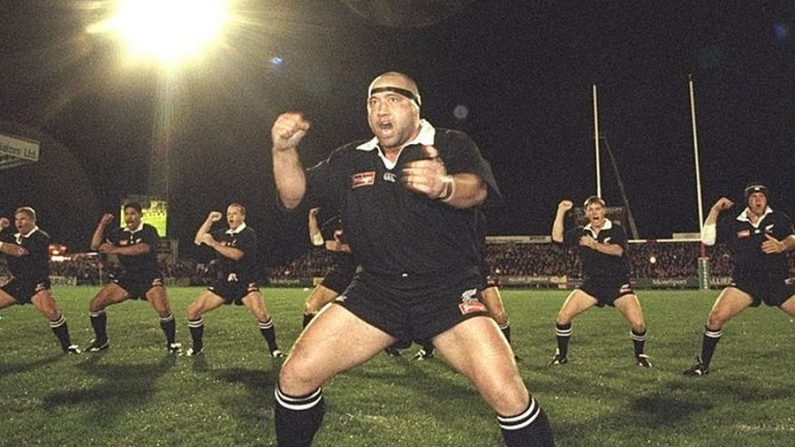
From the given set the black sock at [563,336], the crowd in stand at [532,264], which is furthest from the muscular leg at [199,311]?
the crowd in stand at [532,264]

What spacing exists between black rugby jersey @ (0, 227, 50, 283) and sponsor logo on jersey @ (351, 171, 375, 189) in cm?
871

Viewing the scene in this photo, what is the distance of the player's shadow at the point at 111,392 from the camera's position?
6951 millimetres

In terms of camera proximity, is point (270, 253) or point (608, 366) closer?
point (608, 366)

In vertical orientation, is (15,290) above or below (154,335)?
above

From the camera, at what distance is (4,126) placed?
45.8 meters

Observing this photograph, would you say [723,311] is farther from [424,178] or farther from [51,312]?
[51,312]

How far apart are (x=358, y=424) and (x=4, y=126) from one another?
1881 inches

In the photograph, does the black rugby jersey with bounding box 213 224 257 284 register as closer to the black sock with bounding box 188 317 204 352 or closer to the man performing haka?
the black sock with bounding box 188 317 204 352

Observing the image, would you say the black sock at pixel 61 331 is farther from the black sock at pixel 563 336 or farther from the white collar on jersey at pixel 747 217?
the white collar on jersey at pixel 747 217

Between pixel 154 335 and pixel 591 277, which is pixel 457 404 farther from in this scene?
pixel 154 335

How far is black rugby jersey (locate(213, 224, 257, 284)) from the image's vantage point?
1115 cm

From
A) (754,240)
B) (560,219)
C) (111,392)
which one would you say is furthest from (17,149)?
(754,240)

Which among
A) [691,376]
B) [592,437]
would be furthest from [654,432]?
[691,376]

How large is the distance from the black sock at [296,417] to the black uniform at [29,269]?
8.58 metres
